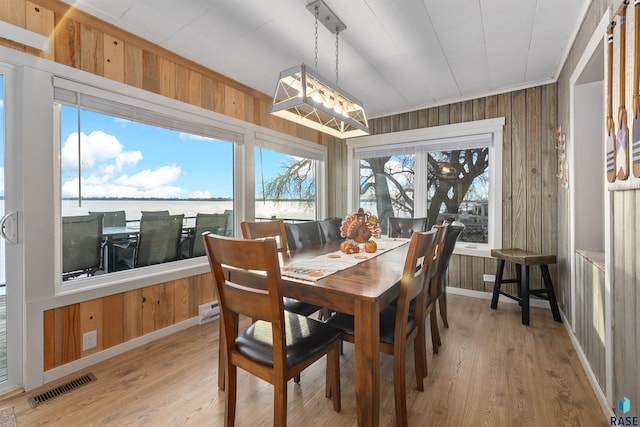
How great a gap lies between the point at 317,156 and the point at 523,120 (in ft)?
8.77

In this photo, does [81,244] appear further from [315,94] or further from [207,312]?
[315,94]

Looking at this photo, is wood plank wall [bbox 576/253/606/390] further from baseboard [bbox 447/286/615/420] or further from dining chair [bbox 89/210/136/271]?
dining chair [bbox 89/210/136/271]

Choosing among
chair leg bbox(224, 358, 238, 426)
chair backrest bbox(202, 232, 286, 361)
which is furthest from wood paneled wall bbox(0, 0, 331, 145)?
chair leg bbox(224, 358, 238, 426)

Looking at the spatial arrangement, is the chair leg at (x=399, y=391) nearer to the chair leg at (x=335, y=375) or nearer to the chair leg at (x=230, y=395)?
the chair leg at (x=335, y=375)

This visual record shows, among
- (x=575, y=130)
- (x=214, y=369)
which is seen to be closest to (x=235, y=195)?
(x=214, y=369)

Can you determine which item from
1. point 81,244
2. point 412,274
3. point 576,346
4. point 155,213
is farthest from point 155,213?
point 576,346

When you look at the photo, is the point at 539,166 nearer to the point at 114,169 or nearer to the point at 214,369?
the point at 214,369

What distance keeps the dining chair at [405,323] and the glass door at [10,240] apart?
77.6 inches

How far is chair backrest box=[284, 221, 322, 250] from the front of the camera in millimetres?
2541

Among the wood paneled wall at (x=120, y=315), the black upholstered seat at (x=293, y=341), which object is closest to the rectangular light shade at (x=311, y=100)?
the black upholstered seat at (x=293, y=341)

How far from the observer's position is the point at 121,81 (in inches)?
85.9

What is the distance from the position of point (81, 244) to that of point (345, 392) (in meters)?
2.15

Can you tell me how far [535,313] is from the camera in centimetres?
293

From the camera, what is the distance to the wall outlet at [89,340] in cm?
200
